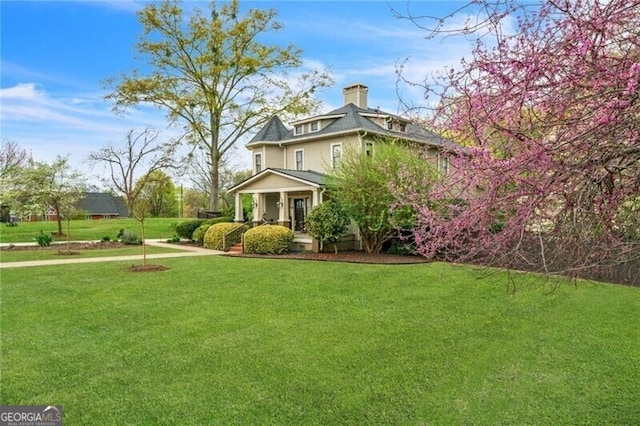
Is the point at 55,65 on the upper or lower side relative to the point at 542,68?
upper

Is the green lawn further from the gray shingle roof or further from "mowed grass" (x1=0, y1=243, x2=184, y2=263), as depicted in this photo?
the gray shingle roof

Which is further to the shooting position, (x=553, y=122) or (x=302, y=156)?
(x=302, y=156)

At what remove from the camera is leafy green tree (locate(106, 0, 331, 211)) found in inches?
1051

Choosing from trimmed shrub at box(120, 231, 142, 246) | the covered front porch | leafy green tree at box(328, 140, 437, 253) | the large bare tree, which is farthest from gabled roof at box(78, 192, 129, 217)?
leafy green tree at box(328, 140, 437, 253)

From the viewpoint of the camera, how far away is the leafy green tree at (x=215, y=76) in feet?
87.6

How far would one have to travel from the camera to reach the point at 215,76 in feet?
88.0

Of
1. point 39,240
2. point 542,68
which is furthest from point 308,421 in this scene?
point 39,240

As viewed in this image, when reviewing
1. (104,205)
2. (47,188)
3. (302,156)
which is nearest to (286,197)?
(302,156)

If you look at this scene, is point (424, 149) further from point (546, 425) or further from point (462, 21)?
point (546, 425)

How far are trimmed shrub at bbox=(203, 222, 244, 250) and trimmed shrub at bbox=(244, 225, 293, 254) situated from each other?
208 cm

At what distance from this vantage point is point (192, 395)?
14.4 feet

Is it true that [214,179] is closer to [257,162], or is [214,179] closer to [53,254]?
[257,162]

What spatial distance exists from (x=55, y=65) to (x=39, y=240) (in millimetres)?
9739

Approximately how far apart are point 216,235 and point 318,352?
14086 millimetres
